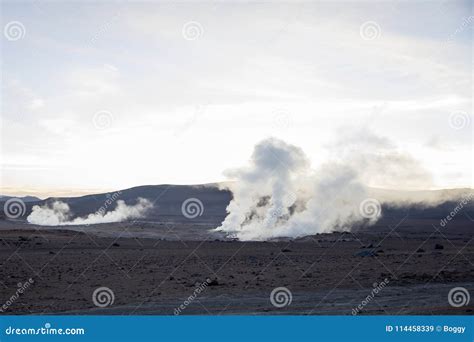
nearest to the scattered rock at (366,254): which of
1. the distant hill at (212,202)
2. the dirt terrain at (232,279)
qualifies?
the dirt terrain at (232,279)

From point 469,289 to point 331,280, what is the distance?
5.17 metres

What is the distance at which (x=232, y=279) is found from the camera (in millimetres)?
20594

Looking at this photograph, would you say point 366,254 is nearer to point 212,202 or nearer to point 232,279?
point 232,279

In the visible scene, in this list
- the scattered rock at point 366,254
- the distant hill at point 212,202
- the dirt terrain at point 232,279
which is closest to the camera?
the dirt terrain at point 232,279

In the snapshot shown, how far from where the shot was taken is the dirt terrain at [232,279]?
14.9 metres

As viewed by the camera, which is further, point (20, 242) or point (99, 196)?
point (99, 196)

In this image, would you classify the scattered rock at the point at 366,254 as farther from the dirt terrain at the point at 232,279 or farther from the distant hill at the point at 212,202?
the distant hill at the point at 212,202

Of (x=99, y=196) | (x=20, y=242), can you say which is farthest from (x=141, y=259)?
(x=99, y=196)

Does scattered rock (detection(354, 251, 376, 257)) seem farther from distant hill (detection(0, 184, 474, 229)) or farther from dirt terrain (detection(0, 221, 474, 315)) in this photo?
distant hill (detection(0, 184, 474, 229))

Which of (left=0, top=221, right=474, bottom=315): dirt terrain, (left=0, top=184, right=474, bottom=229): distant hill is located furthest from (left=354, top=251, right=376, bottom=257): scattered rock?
(left=0, top=184, right=474, bottom=229): distant hill

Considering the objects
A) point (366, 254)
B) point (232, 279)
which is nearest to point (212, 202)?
point (366, 254)

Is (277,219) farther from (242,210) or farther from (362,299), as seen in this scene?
(362,299)

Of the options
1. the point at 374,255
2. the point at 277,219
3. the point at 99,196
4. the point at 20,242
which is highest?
the point at 99,196

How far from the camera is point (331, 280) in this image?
2030cm
